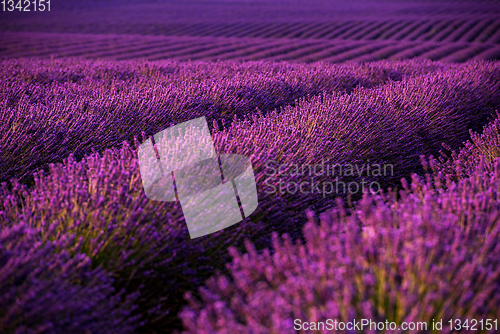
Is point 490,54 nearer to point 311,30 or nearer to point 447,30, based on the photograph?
point 447,30

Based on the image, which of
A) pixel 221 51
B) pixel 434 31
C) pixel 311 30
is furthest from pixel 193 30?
pixel 434 31

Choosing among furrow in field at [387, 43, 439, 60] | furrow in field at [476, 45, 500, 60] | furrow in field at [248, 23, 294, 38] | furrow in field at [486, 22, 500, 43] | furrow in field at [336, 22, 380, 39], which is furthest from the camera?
furrow in field at [248, 23, 294, 38]

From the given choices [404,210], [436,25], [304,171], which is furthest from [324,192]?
[436,25]

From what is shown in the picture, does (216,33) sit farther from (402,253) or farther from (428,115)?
(402,253)

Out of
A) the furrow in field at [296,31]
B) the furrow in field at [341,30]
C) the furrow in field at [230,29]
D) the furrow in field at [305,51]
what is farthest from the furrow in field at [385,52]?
the furrow in field at [230,29]

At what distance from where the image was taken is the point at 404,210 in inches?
61.5

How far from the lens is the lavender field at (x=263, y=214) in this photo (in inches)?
42.8

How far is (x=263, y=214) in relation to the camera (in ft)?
6.24

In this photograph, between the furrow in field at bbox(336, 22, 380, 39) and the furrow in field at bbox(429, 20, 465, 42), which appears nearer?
the furrow in field at bbox(429, 20, 465, 42)

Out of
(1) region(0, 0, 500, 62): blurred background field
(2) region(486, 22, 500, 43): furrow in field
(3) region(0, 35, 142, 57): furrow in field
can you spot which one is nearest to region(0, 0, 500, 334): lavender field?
(1) region(0, 0, 500, 62): blurred background field

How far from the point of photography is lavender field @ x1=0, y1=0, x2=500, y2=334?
1088 millimetres

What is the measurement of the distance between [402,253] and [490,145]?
2.14 meters

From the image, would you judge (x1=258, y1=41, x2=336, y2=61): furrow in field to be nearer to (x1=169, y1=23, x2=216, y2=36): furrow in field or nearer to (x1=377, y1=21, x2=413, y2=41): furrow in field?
(x1=377, y1=21, x2=413, y2=41): furrow in field

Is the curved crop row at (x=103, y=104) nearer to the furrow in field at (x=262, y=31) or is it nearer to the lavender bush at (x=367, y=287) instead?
the lavender bush at (x=367, y=287)
